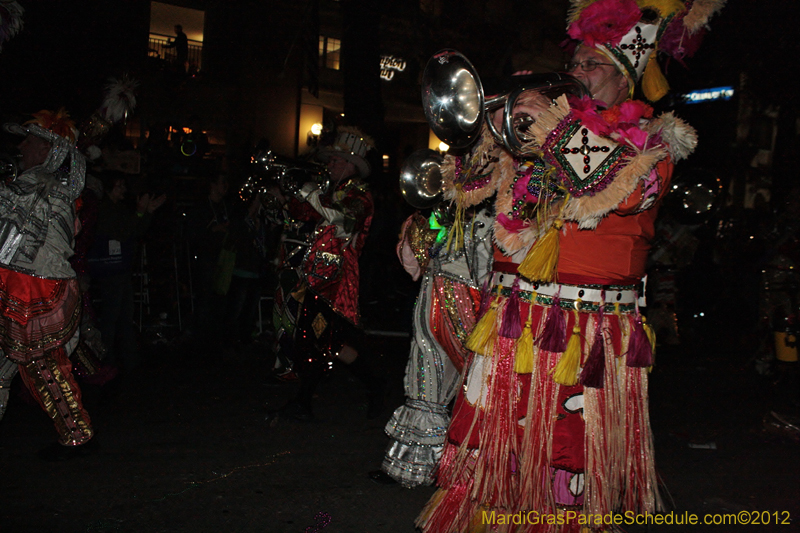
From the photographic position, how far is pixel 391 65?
21.2m

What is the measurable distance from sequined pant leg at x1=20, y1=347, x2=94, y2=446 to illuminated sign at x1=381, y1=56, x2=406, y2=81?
18483mm

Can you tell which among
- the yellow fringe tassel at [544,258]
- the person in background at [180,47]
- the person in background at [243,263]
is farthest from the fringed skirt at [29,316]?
the person in background at [180,47]

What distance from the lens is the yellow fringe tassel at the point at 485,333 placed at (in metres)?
2.57

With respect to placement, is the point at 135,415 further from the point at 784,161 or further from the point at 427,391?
the point at 784,161

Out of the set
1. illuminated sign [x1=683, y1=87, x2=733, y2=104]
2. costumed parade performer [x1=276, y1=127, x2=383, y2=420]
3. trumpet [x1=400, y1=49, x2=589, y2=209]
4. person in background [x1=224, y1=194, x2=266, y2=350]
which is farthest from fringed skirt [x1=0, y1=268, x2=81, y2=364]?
illuminated sign [x1=683, y1=87, x2=733, y2=104]

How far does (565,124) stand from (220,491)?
276 cm

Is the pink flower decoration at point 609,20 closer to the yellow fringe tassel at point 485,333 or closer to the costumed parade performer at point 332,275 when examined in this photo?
the yellow fringe tassel at point 485,333

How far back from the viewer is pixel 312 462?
4.27 meters

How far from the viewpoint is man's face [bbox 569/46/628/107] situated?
8.42ft

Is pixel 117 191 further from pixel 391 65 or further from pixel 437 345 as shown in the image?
pixel 391 65

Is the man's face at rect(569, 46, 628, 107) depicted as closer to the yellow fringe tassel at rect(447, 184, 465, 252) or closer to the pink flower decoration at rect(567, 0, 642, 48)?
the pink flower decoration at rect(567, 0, 642, 48)

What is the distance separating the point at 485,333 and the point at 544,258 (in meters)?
0.39

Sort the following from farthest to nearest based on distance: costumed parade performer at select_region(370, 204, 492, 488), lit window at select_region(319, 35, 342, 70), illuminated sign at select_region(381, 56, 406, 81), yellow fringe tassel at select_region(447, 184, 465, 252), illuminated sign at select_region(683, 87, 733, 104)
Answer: lit window at select_region(319, 35, 342, 70), illuminated sign at select_region(381, 56, 406, 81), illuminated sign at select_region(683, 87, 733, 104), costumed parade performer at select_region(370, 204, 492, 488), yellow fringe tassel at select_region(447, 184, 465, 252)

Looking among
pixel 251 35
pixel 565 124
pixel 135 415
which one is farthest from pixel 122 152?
pixel 251 35
